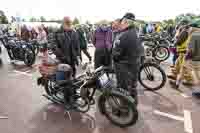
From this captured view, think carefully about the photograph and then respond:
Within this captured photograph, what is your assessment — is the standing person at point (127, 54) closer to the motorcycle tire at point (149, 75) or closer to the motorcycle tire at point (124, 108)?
the motorcycle tire at point (124, 108)

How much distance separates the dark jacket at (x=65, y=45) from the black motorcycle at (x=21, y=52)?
3423 millimetres

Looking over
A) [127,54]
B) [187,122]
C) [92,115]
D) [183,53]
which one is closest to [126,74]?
[127,54]

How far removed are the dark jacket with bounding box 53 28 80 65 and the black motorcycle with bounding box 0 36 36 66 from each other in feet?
11.2

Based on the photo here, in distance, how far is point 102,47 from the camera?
4367 mm

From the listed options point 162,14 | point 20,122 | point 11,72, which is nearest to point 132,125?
point 20,122

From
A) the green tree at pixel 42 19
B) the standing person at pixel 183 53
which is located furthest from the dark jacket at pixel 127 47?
the green tree at pixel 42 19

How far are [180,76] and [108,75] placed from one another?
2.37 m

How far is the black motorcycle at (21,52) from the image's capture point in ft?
22.1

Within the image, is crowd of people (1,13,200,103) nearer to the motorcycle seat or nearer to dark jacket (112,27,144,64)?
dark jacket (112,27,144,64)

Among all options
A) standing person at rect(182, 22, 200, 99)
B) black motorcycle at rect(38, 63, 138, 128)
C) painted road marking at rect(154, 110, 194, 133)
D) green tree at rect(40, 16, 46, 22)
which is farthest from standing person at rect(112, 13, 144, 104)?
green tree at rect(40, 16, 46, 22)

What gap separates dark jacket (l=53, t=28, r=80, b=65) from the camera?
3.63 meters

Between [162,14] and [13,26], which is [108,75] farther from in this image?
[162,14]

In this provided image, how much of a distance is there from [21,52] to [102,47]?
389cm

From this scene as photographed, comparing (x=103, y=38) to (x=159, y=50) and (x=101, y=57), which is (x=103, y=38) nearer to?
(x=101, y=57)
